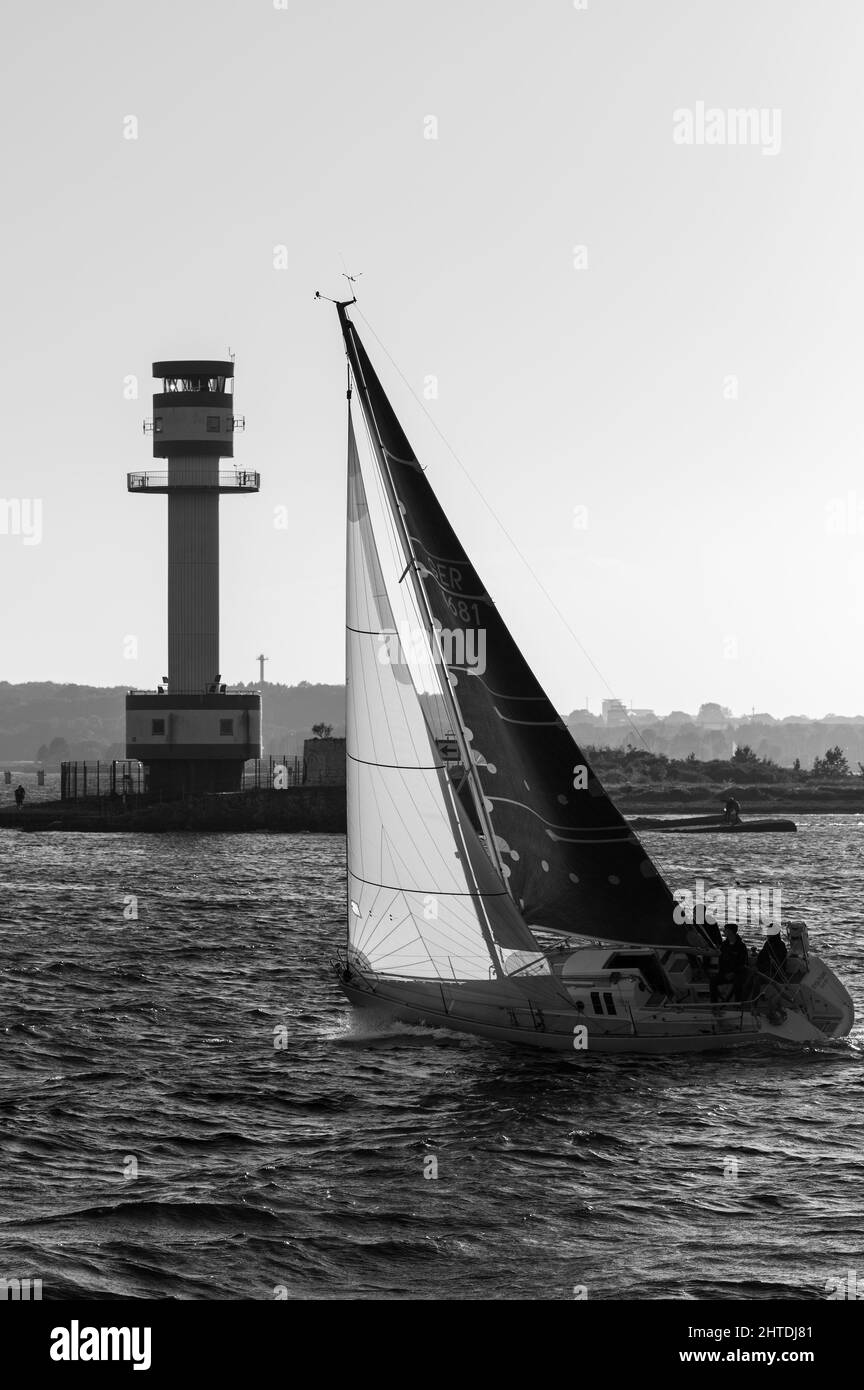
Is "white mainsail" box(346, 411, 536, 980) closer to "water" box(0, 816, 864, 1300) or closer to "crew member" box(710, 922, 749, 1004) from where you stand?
"water" box(0, 816, 864, 1300)

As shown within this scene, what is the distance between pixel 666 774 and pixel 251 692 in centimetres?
7796

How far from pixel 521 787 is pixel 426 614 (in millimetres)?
3383

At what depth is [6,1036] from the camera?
30.6m

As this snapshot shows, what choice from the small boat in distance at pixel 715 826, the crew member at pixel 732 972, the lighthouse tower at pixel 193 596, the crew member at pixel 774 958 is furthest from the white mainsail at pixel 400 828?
the small boat in distance at pixel 715 826

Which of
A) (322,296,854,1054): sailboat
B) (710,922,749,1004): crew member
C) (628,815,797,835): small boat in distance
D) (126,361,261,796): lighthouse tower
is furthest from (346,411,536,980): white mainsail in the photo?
(628,815,797,835): small boat in distance

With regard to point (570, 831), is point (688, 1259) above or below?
below

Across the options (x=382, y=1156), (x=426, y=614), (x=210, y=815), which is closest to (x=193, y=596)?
(x=210, y=815)

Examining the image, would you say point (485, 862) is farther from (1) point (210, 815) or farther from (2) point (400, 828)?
(1) point (210, 815)

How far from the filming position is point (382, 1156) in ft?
71.5

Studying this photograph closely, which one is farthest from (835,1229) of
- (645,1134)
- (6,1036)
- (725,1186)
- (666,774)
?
(666,774)

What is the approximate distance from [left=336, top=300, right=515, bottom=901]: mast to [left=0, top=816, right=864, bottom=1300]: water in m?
3.58

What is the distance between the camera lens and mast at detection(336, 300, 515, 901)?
28.3m

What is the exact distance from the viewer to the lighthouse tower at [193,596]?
90.1 m
